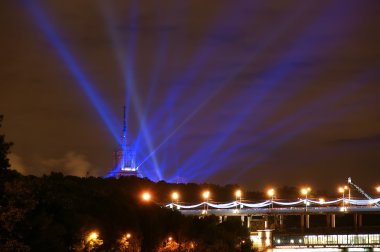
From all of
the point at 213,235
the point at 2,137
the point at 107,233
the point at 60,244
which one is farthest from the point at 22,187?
the point at 213,235

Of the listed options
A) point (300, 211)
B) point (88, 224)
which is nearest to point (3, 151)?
point (88, 224)

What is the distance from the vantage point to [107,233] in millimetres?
68000

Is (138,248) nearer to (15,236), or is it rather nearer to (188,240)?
(188,240)

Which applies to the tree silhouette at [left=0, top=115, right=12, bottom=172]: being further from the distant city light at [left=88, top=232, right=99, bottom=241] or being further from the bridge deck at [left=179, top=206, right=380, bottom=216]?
the bridge deck at [left=179, top=206, right=380, bottom=216]

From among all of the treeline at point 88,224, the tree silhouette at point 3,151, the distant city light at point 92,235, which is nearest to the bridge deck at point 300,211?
the treeline at point 88,224

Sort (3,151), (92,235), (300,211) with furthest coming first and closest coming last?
(300,211)
(92,235)
(3,151)

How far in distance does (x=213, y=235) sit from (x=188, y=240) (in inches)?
269

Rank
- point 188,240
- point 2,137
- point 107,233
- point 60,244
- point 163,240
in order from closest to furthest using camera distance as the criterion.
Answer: point 2,137 < point 60,244 < point 107,233 < point 163,240 < point 188,240

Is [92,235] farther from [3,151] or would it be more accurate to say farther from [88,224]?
[3,151]

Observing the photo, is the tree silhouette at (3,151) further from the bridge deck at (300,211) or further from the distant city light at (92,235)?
the bridge deck at (300,211)

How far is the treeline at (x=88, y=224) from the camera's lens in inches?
1526

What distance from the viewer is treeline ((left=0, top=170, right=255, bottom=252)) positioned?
38750 millimetres

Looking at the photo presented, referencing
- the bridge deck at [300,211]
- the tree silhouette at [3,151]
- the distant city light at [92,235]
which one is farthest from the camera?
the bridge deck at [300,211]

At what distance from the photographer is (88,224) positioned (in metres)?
61.0
